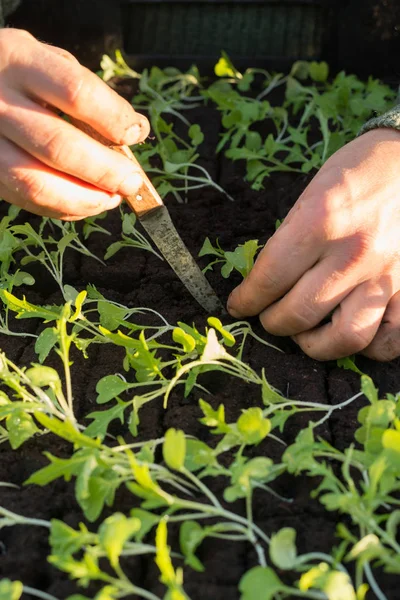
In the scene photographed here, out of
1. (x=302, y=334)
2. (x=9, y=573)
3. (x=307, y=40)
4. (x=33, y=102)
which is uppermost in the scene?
(x=33, y=102)

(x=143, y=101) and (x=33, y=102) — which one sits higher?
(x=33, y=102)

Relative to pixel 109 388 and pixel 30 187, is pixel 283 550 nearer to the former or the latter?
pixel 109 388

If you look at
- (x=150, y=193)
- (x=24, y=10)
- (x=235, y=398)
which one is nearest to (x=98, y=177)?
(x=150, y=193)

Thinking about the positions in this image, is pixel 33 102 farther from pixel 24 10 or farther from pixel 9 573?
pixel 24 10

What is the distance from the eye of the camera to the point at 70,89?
1363 mm

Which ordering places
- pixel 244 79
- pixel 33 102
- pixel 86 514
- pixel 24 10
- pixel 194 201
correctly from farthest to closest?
pixel 24 10 < pixel 244 79 < pixel 194 201 < pixel 33 102 < pixel 86 514

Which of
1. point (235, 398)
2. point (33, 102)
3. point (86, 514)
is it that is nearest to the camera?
point (86, 514)

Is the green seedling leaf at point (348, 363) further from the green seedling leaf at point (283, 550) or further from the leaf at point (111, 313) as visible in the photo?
the green seedling leaf at point (283, 550)

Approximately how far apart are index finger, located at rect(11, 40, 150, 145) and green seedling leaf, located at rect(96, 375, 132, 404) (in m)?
0.45

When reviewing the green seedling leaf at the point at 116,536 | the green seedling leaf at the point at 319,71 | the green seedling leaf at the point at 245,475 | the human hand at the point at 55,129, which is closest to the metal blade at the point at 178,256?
the human hand at the point at 55,129

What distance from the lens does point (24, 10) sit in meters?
2.92

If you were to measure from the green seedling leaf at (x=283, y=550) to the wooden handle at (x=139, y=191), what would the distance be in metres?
0.74

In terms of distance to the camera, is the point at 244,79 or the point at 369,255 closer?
the point at 369,255

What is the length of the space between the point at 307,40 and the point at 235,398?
73.2 inches
